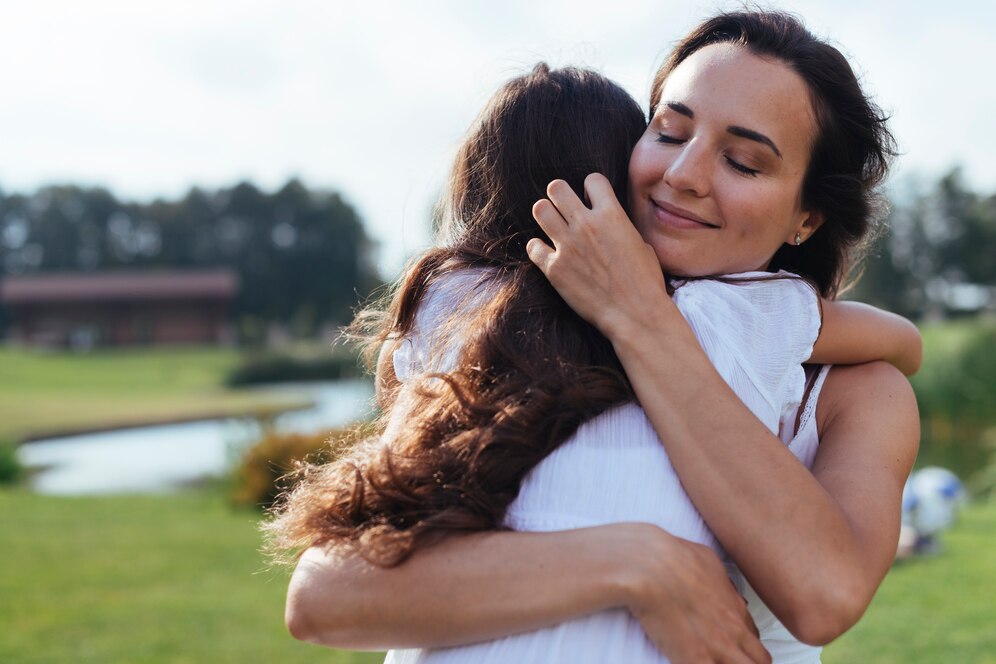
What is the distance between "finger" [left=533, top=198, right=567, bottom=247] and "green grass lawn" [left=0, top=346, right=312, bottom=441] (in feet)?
57.2

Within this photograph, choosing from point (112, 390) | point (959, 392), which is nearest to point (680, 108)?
point (959, 392)

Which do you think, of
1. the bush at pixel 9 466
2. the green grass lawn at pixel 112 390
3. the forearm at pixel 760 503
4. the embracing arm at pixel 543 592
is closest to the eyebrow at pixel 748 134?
the forearm at pixel 760 503

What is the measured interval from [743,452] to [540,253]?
1.58 ft

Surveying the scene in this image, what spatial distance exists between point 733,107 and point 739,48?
0.14m

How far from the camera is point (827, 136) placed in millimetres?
1779

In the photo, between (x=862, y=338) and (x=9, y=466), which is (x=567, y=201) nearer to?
(x=862, y=338)

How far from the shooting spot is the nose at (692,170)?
164 cm

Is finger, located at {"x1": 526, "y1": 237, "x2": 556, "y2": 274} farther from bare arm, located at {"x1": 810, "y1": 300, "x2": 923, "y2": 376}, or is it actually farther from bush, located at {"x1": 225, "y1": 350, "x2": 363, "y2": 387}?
bush, located at {"x1": 225, "y1": 350, "x2": 363, "y2": 387}

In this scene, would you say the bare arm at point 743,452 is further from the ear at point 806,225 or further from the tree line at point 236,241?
the tree line at point 236,241

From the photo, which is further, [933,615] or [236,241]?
[236,241]

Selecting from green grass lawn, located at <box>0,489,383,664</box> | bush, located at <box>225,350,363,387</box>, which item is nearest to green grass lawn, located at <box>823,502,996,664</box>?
green grass lawn, located at <box>0,489,383,664</box>

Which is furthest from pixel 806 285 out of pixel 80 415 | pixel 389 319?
pixel 80 415

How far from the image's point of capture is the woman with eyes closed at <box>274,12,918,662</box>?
1.35m

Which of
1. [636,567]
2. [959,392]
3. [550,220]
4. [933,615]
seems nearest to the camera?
[636,567]
